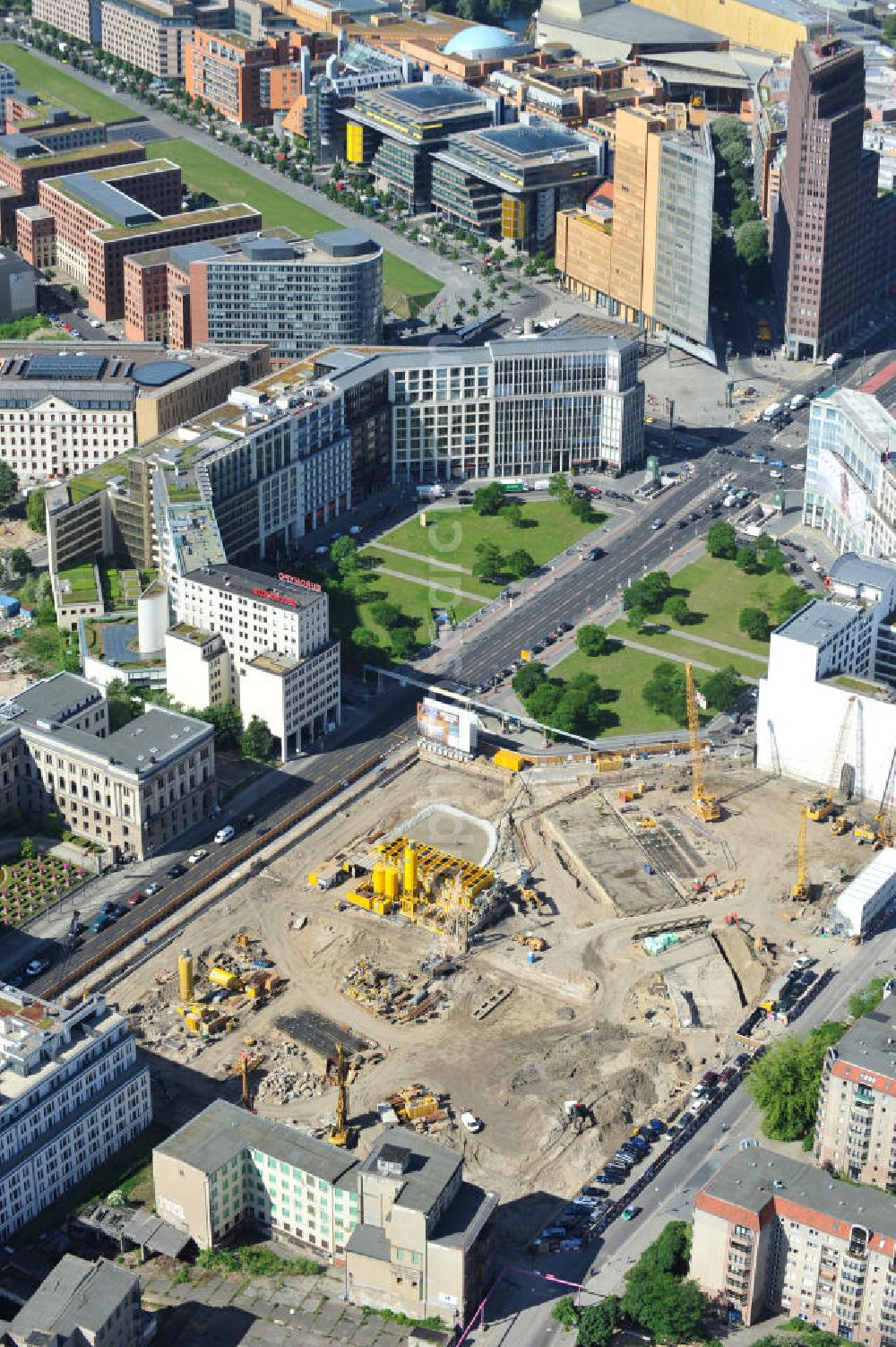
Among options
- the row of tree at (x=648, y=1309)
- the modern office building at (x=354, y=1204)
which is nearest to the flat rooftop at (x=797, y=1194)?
the row of tree at (x=648, y=1309)

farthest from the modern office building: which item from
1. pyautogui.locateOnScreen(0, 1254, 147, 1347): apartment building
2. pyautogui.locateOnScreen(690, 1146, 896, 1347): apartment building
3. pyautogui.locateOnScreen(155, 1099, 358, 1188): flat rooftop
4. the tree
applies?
pyautogui.locateOnScreen(690, 1146, 896, 1347): apartment building

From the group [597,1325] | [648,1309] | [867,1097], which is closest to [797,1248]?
[648,1309]

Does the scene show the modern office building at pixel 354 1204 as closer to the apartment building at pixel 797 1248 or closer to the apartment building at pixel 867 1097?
the apartment building at pixel 797 1248

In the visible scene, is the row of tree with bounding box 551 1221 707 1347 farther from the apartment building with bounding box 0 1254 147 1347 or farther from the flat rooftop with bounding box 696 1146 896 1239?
the apartment building with bounding box 0 1254 147 1347

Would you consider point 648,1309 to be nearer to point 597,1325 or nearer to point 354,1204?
point 597,1325

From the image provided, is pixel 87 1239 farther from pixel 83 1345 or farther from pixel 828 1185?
pixel 828 1185

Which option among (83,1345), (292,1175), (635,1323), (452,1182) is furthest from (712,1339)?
(83,1345)
